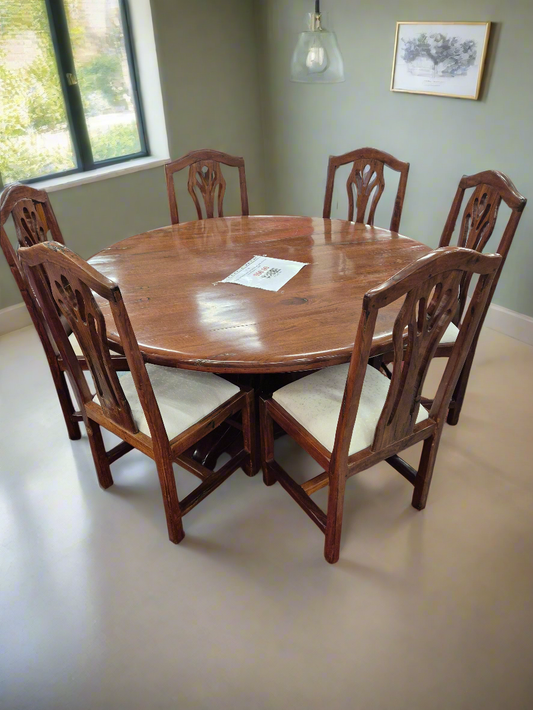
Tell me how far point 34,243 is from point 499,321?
2402mm

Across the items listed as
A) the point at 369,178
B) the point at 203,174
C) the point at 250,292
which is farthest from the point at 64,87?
the point at 250,292

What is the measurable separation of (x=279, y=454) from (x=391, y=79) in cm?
219

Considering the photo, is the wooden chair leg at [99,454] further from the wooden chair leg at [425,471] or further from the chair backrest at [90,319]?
the wooden chair leg at [425,471]

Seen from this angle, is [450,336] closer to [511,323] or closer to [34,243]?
[511,323]

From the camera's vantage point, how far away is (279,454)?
86.4 inches

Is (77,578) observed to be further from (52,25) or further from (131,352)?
(52,25)

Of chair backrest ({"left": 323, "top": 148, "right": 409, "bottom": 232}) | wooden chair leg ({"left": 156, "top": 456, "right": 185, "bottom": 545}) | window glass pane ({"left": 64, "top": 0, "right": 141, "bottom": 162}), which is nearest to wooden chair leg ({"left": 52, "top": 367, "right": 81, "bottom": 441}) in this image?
wooden chair leg ({"left": 156, "top": 456, "right": 185, "bottom": 545})

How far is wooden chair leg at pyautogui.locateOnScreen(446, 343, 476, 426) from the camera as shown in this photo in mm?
2174

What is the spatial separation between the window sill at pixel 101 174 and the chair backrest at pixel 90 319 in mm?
1805

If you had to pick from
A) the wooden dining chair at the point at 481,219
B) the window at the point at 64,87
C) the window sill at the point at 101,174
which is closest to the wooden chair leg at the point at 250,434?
the wooden dining chair at the point at 481,219

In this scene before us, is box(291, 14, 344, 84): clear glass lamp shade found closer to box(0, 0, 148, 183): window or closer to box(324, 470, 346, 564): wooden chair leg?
box(324, 470, 346, 564): wooden chair leg

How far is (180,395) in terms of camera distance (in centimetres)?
177

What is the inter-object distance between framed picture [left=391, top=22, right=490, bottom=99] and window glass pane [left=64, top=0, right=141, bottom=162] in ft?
5.72

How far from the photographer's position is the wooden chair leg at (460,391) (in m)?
2.17
